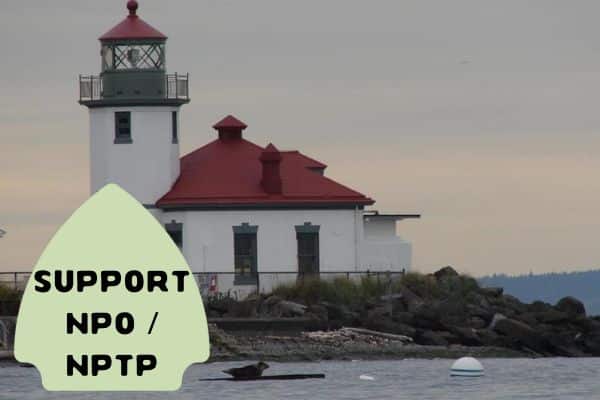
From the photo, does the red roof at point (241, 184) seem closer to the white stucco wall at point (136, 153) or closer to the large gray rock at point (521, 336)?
the white stucco wall at point (136, 153)

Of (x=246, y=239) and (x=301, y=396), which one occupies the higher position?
(x=246, y=239)

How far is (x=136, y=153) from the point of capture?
39.9 meters

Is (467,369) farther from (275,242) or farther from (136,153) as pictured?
(136,153)

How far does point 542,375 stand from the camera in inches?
1147

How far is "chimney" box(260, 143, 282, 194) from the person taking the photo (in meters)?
39.8

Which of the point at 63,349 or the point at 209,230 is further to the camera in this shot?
the point at 209,230

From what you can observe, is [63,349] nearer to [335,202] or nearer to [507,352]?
[507,352]

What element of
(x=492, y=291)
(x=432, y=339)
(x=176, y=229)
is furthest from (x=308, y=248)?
(x=432, y=339)

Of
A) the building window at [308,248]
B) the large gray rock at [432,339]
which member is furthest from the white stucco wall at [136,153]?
the large gray rock at [432,339]

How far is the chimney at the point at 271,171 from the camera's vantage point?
3978 centimetres

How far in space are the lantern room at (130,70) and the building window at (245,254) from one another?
344cm

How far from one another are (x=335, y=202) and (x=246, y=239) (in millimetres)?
2209

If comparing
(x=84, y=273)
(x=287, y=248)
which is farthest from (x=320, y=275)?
(x=84, y=273)

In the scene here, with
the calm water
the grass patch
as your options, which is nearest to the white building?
the grass patch
